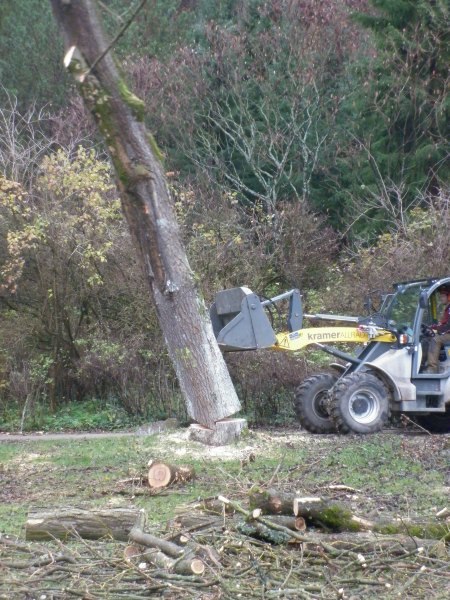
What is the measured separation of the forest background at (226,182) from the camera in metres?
19.0

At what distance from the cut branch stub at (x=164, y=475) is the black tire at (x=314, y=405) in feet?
14.3

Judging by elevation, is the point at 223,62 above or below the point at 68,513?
above

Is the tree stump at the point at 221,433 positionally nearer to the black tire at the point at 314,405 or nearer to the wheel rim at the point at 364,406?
the black tire at the point at 314,405

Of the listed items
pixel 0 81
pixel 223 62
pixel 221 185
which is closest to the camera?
pixel 221 185

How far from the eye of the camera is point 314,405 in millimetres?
14766

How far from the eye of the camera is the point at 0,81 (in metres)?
31.7

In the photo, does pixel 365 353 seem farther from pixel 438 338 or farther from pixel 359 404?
pixel 438 338

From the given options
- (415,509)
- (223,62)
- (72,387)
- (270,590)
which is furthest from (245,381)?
(223,62)

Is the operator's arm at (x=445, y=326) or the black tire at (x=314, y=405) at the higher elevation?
the operator's arm at (x=445, y=326)

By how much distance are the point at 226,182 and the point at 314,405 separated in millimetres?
14193

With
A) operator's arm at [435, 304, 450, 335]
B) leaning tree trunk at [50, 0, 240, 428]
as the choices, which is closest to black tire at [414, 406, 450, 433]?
operator's arm at [435, 304, 450, 335]

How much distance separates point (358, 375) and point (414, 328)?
114 centimetres

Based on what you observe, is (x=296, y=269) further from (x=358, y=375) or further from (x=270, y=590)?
(x=270, y=590)

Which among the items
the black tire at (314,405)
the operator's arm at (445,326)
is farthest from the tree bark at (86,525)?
the operator's arm at (445,326)
